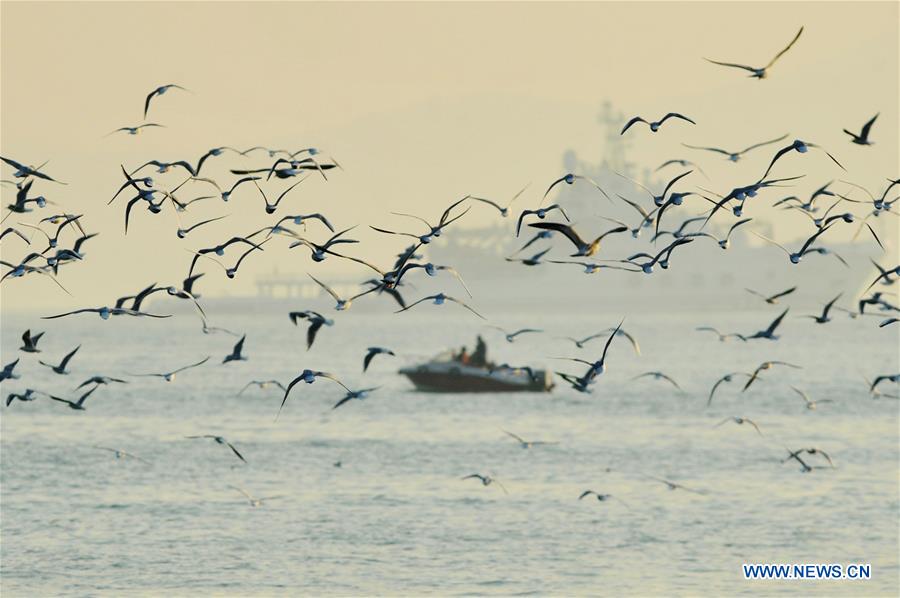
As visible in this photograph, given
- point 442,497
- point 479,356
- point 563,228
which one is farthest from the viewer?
point 479,356

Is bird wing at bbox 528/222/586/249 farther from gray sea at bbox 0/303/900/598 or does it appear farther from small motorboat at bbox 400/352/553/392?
small motorboat at bbox 400/352/553/392

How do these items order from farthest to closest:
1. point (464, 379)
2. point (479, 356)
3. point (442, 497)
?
1. point (464, 379)
2. point (479, 356)
3. point (442, 497)

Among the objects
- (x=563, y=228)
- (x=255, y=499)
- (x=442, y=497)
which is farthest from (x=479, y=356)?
(x=563, y=228)

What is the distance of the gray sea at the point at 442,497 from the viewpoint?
3203 cm

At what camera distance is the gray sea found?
32.0 meters

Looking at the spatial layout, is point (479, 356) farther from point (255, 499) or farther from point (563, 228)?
point (563, 228)

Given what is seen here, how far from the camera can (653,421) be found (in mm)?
68125

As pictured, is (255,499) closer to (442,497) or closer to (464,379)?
(442,497)

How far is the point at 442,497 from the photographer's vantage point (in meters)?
42.1

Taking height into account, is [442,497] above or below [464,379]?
below

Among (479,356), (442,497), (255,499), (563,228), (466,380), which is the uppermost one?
(563,228)

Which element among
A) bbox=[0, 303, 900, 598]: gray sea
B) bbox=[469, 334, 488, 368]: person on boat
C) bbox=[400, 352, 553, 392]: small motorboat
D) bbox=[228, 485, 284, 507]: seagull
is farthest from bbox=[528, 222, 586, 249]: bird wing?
bbox=[400, 352, 553, 392]: small motorboat

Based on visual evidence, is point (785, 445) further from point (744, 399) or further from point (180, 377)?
point (180, 377)

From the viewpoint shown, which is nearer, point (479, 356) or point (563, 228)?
point (563, 228)
